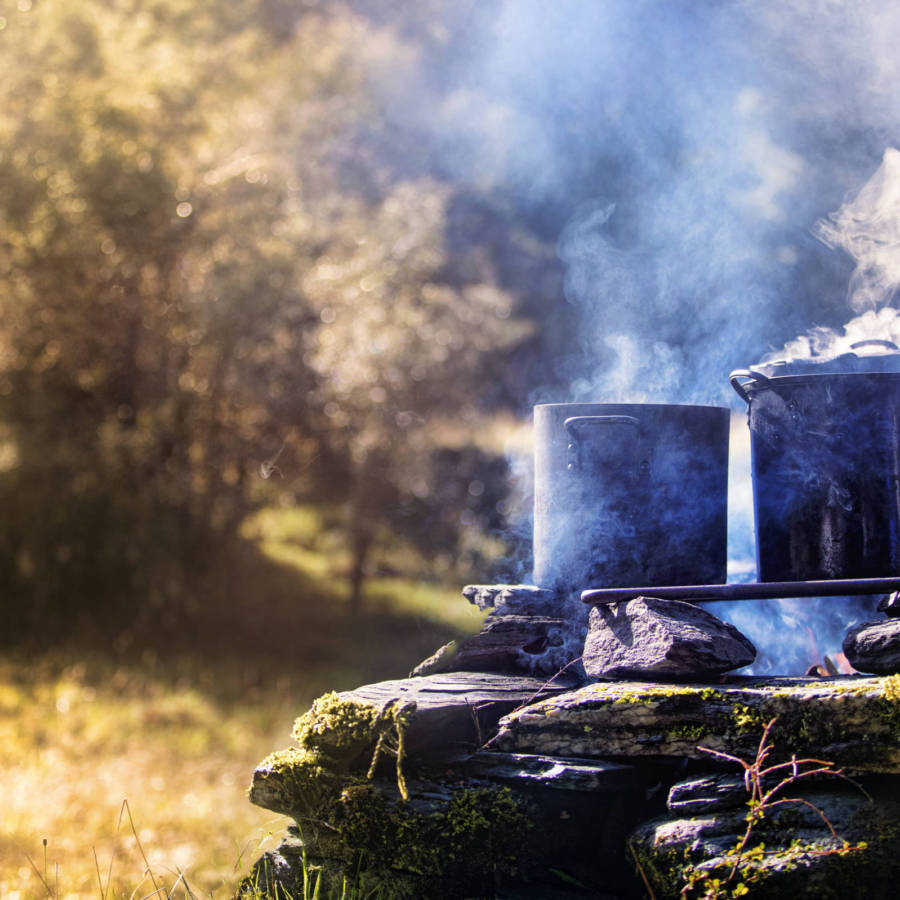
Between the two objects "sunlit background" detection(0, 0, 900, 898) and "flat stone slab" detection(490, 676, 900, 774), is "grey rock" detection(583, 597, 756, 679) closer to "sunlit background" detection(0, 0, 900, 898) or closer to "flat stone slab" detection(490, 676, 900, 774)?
"flat stone slab" detection(490, 676, 900, 774)

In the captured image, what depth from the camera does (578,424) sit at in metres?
3.62

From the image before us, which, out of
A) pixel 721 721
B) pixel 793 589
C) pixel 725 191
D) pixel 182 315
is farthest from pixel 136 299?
pixel 721 721

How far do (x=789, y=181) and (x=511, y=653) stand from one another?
4.22 m

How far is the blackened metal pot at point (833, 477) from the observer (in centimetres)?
338

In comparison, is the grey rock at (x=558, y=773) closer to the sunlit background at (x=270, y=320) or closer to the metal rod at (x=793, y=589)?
the metal rod at (x=793, y=589)

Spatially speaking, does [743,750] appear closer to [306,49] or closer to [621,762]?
[621,762]

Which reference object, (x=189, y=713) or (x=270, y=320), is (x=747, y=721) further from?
(x=270, y=320)

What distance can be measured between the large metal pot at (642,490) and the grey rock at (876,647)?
0.70 m

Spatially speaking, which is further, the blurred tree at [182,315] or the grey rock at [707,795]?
the blurred tree at [182,315]

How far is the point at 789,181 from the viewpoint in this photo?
6.23m

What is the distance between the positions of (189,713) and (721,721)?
5079 mm

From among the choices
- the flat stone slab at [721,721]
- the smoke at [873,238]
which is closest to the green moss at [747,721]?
the flat stone slab at [721,721]

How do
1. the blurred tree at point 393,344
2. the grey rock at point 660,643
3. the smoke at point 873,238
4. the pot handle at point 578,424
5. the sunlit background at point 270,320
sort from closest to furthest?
the grey rock at point 660,643, the pot handle at point 578,424, the smoke at point 873,238, the sunlit background at point 270,320, the blurred tree at point 393,344

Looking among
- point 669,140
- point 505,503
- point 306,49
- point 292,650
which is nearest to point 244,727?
point 292,650
